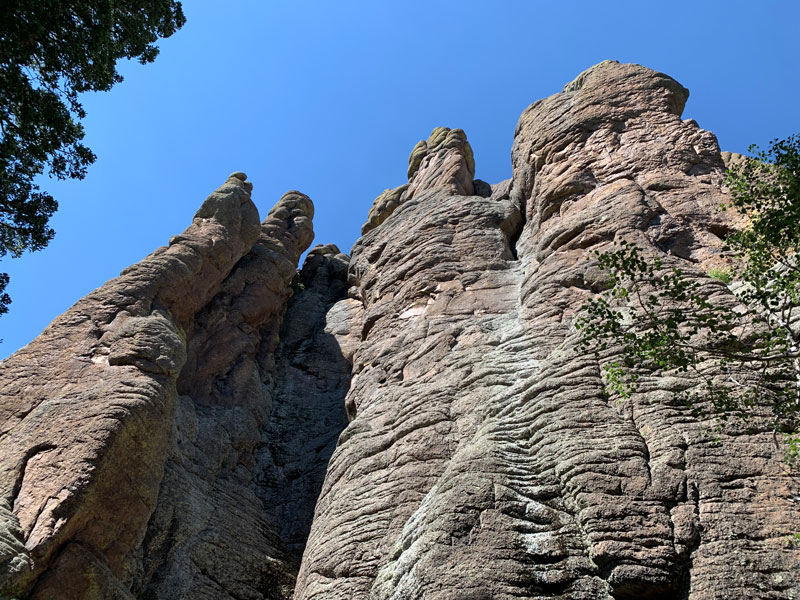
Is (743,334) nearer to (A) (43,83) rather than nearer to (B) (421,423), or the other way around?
(B) (421,423)

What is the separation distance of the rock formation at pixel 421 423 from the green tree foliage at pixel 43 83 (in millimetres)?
6370

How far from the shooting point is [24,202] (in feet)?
54.1

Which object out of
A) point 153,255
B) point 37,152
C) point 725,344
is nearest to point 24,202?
point 37,152

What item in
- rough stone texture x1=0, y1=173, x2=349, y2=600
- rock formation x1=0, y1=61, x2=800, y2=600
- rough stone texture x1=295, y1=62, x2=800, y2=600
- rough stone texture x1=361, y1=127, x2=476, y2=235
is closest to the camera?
rough stone texture x1=295, y1=62, x2=800, y2=600

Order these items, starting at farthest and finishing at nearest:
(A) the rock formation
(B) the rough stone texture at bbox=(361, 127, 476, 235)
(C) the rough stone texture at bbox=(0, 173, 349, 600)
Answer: (B) the rough stone texture at bbox=(361, 127, 476, 235), (C) the rough stone texture at bbox=(0, 173, 349, 600), (A) the rock formation

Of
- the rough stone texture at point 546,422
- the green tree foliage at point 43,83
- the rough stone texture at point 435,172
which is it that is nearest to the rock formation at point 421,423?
the rough stone texture at point 546,422

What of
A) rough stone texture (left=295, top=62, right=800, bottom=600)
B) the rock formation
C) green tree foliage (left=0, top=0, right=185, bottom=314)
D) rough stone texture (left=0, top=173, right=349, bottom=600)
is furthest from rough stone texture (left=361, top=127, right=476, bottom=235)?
green tree foliage (left=0, top=0, right=185, bottom=314)

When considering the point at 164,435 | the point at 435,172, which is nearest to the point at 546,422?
the point at 164,435

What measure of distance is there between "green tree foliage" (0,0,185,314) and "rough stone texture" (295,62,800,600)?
1010cm

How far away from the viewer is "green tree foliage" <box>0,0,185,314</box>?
14656mm

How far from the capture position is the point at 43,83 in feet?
52.0

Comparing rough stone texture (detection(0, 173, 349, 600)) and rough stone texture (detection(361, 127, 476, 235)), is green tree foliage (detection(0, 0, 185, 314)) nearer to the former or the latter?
rough stone texture (detection(0, 173, 349, 600))

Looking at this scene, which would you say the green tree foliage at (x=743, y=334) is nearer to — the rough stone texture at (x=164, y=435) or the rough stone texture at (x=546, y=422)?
the rough stone texture at (x=546, y=422)

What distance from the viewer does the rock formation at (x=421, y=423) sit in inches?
482
